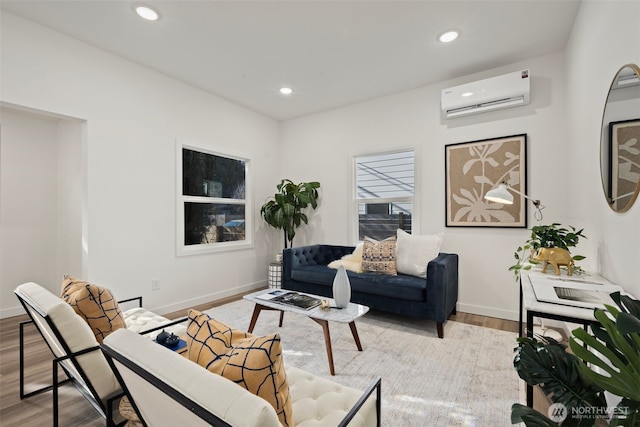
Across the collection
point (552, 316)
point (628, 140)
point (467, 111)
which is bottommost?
point (552, 316)

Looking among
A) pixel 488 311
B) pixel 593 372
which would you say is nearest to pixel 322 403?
pixel 593 372

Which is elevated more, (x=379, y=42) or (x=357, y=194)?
(x=379, y=42)

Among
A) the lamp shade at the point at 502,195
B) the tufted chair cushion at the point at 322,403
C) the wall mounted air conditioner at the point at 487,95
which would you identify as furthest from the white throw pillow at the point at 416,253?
the tufted chair cushion at the point at 322,403

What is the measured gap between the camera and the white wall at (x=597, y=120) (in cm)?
144

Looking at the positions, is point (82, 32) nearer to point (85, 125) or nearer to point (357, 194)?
point (85, 125)

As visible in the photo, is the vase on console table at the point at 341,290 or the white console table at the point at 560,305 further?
the vase on console table at the point at 341,290

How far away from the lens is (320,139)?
15.6ft

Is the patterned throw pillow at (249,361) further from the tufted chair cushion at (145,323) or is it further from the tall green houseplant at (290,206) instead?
the tall green houseplant at (290,206)

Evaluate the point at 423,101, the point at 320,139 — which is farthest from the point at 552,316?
the point at 320,139

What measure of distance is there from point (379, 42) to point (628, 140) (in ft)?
7.06

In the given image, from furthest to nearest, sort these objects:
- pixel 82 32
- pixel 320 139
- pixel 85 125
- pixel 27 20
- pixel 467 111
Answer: pixel 320 139 → pixel 467 111 → pixel 85 125 → pixel 82 32 → pixel 27 20

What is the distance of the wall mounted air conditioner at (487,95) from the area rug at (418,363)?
7.92 feet

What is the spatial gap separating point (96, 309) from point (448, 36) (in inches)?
136

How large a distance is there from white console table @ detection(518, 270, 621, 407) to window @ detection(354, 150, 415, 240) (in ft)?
6.98
